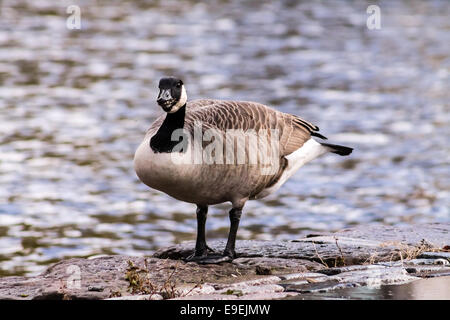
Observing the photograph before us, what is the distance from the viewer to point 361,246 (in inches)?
277

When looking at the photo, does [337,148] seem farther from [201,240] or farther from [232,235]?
[201,240]

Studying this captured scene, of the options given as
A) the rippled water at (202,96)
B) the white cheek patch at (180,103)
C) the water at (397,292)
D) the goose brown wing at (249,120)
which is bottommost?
the rippled water at (202,96)

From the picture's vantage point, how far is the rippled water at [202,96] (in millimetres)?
11062

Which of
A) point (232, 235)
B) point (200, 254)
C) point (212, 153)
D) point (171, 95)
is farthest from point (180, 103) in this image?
point (200, 254)

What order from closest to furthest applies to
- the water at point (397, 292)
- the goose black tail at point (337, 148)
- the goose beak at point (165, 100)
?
the water at point (397, 292)
the goose beak at point (165, 100)
the goose black tail at point (337, 148)

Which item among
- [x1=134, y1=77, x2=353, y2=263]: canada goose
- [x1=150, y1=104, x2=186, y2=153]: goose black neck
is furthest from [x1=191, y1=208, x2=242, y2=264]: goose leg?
[x1=150, y1=104, x2=186, y2=153]: goose black neck

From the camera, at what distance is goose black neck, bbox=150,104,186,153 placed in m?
6.29

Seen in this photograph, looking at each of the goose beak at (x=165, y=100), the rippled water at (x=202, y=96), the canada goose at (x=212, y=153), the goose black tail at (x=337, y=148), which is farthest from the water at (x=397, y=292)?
the rippled water at (x=202, y=96)

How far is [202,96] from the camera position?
16641mm

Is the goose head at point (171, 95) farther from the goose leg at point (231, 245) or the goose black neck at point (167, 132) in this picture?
the goose leg at point (231, 245)

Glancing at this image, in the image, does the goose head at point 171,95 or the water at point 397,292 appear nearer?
the water at point 397,292

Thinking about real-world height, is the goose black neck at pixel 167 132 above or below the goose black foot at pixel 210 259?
above

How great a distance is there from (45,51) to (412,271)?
17.2m
